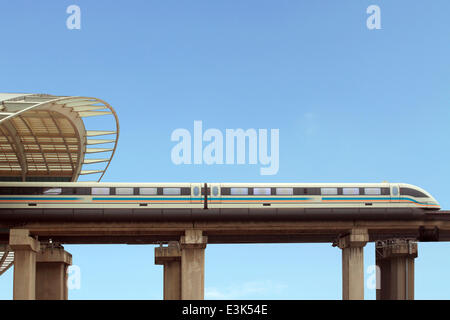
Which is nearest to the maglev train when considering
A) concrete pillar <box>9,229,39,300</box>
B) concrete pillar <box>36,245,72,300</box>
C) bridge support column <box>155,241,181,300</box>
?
concrete pillar <box>9,229,39,300</box>

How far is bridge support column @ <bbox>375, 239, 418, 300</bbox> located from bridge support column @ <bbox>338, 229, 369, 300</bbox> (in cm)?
600

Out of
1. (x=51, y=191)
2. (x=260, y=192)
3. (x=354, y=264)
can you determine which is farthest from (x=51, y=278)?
(x=354, y=264)

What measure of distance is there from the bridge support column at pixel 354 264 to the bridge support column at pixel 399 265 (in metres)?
6.00

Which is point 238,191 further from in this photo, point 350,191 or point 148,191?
point 350,191

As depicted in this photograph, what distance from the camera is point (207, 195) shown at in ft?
165

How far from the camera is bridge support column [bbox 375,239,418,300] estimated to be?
57531 mm

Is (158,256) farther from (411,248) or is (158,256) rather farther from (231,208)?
(411,248)

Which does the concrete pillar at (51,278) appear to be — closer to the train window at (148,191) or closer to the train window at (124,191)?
the train window at (124,191)

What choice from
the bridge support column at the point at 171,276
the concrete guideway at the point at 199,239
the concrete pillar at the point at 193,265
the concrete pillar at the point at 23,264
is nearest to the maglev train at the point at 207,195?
the concrete guideway at the point at 199,239

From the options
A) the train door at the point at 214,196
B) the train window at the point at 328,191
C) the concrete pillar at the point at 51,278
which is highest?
the train window at the point at 328,191

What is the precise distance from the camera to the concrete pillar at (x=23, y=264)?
49.8 meters

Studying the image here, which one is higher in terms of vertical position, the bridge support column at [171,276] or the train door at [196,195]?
the train door at [196,195]
